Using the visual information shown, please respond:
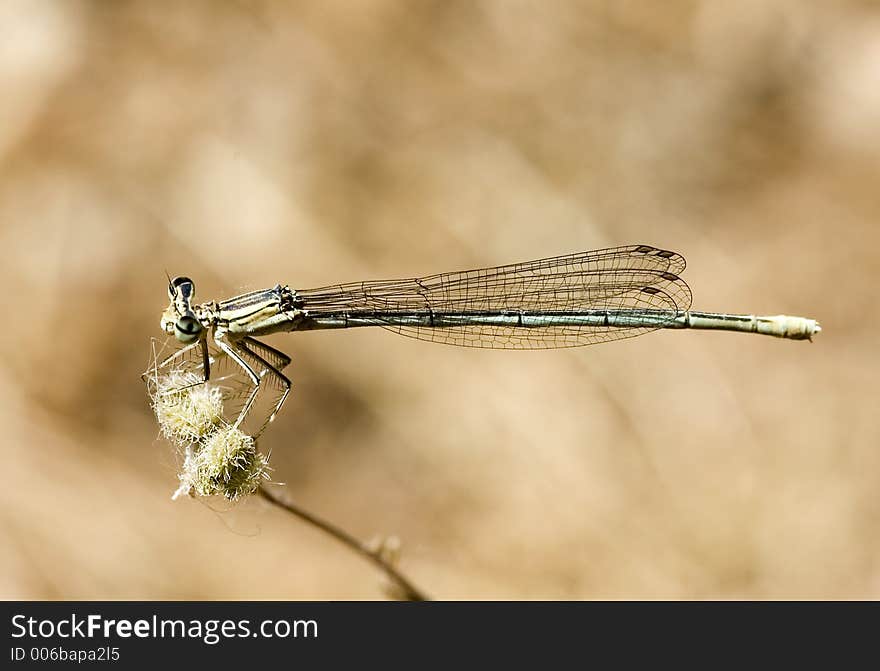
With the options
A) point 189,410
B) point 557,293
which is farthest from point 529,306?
point 189,410

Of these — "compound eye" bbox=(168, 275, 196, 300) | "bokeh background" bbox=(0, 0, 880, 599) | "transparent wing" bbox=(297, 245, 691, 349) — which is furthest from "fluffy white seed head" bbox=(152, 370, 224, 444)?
"bokeh background" bbox=(0, 0, 880, 599)

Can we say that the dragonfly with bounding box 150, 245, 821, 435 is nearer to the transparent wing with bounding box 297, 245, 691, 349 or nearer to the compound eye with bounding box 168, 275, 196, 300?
the transparent wing with bounding box 297, 245, 691, 349

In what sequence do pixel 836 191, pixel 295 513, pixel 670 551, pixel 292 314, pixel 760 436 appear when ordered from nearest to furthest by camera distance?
pixel 295 513 → pixel 292 314 → pixel 670 551 → pixel 760 436 → pixel 836 191

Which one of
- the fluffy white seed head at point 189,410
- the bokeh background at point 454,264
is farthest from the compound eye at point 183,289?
the bokeh background at point 454,264

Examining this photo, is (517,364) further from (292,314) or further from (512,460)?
(292,314)

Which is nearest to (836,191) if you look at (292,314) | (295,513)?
(292,314)

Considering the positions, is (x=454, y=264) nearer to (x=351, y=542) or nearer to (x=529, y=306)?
(x=529, y=306)
